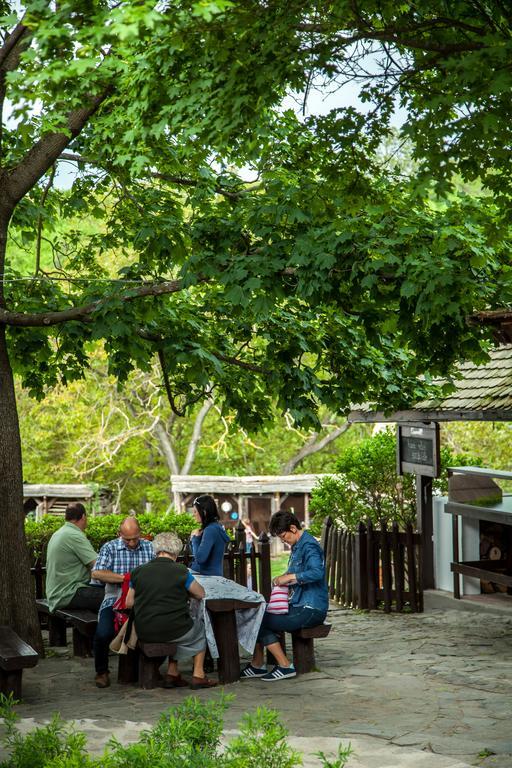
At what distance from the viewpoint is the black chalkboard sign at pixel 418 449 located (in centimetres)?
1270

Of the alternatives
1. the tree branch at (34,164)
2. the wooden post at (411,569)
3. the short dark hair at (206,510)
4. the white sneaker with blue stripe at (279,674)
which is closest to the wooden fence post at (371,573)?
the wooden post at (411,569)

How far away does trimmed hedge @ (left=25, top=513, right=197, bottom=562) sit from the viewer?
14.0m

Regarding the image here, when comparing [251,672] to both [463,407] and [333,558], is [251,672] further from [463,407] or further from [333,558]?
[333,558]

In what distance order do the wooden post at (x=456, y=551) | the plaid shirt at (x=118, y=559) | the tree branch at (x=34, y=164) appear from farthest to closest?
the wooden post at (x=456, y=551) → the tree branch at (x=34, y=164) → the plaid shirt at (x=118, y=559)

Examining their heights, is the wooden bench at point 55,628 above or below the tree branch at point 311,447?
below

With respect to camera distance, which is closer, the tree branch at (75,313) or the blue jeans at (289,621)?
the blue jeans at (289,621)

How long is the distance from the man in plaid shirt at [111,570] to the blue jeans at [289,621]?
51.1 inches

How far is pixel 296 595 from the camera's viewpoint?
873cm

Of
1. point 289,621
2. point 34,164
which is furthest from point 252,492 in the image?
point 289,621

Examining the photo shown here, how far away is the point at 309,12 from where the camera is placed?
667cm

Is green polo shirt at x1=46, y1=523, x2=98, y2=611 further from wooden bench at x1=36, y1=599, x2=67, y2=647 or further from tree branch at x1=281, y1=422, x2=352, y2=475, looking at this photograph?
tree branch at x1=281, y1=422, x2=352, y2=475

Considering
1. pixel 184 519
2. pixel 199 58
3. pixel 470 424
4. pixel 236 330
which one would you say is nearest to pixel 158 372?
pixel 470 424

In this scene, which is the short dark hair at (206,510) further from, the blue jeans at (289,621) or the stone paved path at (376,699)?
the stone paved path at (376,699)

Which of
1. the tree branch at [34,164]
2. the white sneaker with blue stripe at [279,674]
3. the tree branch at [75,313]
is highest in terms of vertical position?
the tree branch at [34,164]
